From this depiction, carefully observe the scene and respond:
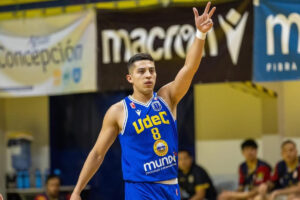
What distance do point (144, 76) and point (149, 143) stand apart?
57 cm

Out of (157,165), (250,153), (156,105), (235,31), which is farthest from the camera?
(250,153)

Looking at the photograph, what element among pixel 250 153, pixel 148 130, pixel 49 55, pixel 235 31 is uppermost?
pixel 235 31

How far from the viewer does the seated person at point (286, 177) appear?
9.35 m

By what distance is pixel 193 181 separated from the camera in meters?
10.2

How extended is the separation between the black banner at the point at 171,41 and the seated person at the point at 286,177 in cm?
138

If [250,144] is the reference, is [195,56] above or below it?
above

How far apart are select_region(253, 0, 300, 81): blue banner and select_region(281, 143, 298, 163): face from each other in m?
1.21

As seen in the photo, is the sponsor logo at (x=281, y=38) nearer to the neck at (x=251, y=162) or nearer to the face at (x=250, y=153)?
the face at (x=250, y=153)

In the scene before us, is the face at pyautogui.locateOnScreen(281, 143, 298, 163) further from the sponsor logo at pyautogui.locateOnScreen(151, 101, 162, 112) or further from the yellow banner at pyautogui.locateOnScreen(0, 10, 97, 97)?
the sponsor logo at pyautogui.locateOnScreen(151, 101, 162, 112)

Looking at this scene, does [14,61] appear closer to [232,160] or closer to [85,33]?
[85,33]

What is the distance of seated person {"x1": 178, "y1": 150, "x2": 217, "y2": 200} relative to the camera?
1013 cm

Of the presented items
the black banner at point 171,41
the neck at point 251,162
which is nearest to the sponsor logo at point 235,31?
the black banner at point 171,41

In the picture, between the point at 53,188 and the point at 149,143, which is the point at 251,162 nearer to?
the point at 53,188

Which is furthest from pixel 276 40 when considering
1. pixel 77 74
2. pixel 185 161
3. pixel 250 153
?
pixel 77 74
